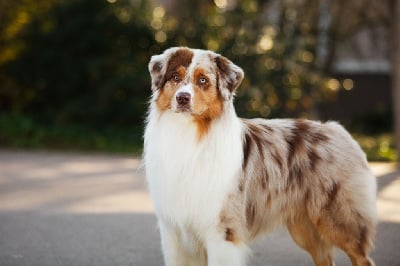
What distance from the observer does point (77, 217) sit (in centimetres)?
840

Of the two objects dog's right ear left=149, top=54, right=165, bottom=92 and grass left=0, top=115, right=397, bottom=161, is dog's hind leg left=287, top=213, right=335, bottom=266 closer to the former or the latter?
dog's right ear left=149, top=54, right=165, bottom=92

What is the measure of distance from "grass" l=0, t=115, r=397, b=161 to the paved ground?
1968mm

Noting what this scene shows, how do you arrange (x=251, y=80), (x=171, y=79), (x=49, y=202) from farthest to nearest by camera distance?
(x=251, y=80), (x=49, y=202), (x=171, y=79)

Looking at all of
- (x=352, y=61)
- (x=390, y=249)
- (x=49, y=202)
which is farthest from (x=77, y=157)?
(x=352, y=61)

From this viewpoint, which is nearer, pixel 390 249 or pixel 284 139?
pixel 284 139

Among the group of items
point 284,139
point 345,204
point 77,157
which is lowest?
point 77,157

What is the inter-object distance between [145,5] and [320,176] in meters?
12.2

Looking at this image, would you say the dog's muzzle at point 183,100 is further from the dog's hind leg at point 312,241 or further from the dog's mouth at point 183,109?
the dog's hind leg at point 312,241

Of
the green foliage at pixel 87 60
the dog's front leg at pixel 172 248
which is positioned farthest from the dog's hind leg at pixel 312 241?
the green foliage at pixel 87 60

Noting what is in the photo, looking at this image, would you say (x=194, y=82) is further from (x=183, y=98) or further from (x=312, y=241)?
(x=312, y=241)

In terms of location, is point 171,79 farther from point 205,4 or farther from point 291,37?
point 205,4

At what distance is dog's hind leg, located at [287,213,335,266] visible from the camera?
19.9 ft

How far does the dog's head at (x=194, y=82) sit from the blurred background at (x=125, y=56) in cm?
983

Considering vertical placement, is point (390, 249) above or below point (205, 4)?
below
